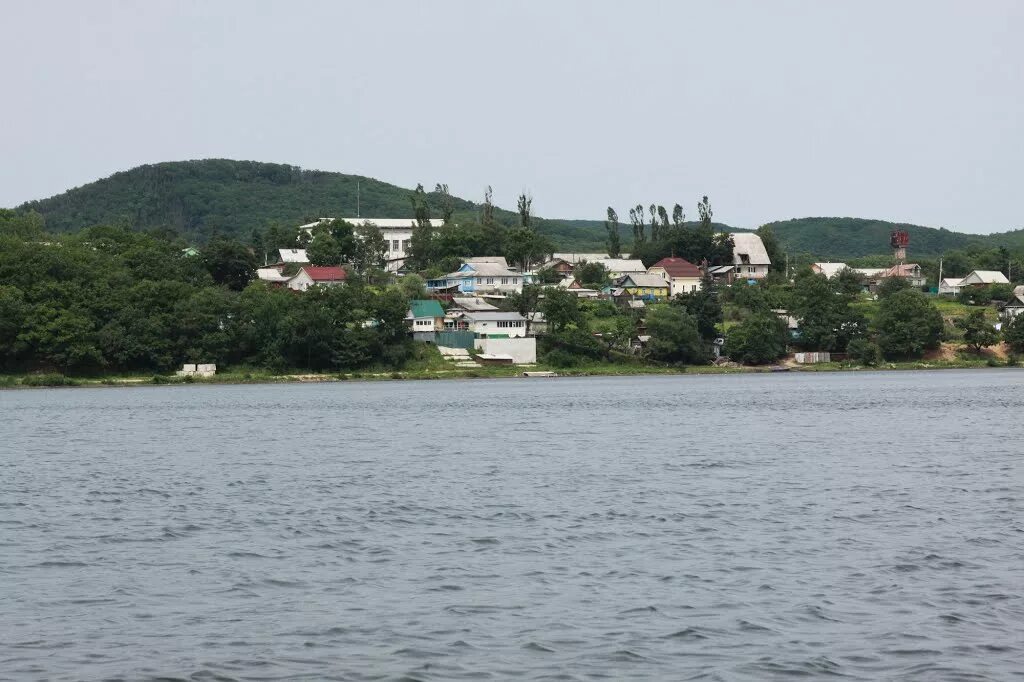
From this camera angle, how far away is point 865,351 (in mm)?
96938

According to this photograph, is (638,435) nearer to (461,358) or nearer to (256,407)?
(256,407)

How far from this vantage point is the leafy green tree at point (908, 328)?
3775 inches

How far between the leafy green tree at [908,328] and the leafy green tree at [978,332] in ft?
6.64

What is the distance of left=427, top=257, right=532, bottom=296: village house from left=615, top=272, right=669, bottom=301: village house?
1116 centimetres

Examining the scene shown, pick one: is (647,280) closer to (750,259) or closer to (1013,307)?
(750,259)

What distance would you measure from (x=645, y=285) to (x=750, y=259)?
60.4ft

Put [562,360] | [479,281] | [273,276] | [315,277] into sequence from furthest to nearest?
[273,276] < [479,281] < [315,277] < [562,360]

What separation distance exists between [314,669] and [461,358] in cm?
8250

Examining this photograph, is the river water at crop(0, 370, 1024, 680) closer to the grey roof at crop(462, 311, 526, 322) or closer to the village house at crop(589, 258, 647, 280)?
the grey roof at crop(462, 311, 526, 322)

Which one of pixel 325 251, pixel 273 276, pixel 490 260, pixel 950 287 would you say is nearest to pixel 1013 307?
pixel 950 287

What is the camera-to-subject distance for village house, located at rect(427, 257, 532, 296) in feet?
390

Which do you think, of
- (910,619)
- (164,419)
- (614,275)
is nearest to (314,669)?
(910,619)

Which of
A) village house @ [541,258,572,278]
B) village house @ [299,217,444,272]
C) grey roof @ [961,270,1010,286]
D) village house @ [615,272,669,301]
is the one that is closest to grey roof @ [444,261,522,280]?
village house @ [541,258,572,278]

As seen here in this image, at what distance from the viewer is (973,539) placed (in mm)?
20750
